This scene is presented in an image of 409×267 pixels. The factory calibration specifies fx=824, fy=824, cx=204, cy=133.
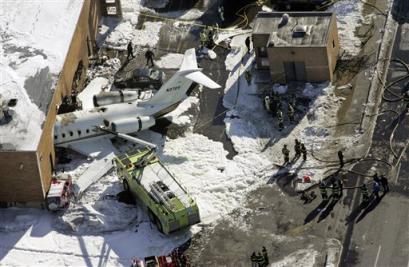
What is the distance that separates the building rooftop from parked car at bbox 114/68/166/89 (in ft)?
→ 24.8

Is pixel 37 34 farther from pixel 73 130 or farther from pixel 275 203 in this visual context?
pixel 275 203

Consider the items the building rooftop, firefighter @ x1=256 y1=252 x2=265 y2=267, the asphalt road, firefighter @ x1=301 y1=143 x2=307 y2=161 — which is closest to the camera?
firefighter @ x1=256 y1=252 x2=265 y2=267

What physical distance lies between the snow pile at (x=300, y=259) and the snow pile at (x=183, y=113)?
46.9 feet

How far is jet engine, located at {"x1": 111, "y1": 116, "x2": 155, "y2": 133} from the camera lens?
5222cm

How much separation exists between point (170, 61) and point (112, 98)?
868 cm

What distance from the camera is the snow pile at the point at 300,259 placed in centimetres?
4384

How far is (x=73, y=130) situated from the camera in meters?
51.8

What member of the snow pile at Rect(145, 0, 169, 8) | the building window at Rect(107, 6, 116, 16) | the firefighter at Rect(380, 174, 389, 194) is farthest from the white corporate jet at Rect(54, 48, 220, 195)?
the snow pile at Rect(145, 0, 169, 8)

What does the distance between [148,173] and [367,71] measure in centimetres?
1907

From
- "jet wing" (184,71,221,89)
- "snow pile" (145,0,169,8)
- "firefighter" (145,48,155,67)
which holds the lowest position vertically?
"firefighter" (145,48,155,67)

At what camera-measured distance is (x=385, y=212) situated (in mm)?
46219

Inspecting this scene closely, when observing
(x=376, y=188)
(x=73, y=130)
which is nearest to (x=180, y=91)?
(x=73, y=130)

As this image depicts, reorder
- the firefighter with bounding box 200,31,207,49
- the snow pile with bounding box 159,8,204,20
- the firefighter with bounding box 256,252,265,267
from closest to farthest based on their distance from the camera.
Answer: the firefighter with bounding box 256,252,265,267
the firefighter with bounding box 200,31,207,49
the snow pile with bounding box 159,8,204,20

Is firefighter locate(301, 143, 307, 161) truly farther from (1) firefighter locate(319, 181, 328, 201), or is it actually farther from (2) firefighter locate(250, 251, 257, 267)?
(2) firefighter locate(250, 251, 257, 267)
